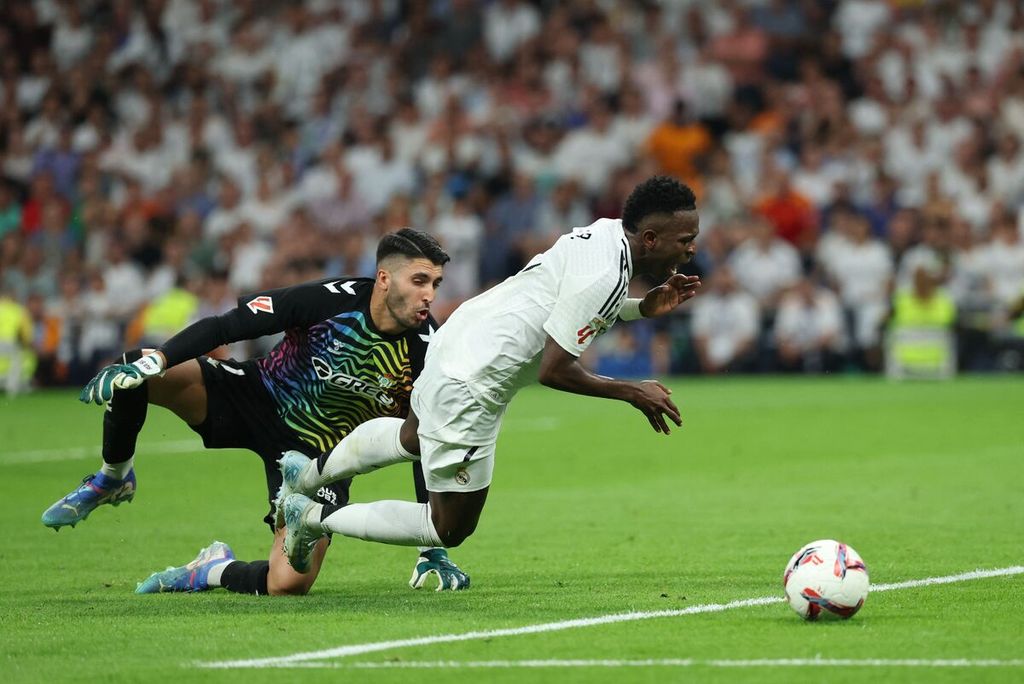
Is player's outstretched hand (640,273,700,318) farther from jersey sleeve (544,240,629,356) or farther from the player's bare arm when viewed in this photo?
Answer: the player's bare arm

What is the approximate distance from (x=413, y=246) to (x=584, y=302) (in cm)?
139

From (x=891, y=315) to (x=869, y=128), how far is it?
302 cm

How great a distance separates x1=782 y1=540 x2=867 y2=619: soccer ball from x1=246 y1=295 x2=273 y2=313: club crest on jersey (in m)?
2.90

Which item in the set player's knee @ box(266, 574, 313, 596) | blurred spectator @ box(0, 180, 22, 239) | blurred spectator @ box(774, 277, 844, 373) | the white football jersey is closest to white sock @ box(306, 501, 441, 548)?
player's knee @ box(266, 574, 313, 596)

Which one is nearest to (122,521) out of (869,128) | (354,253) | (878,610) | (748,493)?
(748,493)

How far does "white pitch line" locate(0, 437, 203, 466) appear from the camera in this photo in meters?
15.0

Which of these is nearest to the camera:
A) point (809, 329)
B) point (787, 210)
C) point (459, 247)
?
point (809, 329)

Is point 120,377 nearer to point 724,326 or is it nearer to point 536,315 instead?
point 536,315

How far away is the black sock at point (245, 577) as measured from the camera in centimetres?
827

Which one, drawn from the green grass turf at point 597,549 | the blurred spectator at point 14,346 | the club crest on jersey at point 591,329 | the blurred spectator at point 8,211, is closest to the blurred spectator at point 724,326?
the green grass turf at point 597,549

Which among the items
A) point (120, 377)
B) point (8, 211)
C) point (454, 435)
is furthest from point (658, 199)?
point (8, 211)

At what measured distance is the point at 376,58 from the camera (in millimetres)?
26266

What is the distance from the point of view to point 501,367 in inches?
291

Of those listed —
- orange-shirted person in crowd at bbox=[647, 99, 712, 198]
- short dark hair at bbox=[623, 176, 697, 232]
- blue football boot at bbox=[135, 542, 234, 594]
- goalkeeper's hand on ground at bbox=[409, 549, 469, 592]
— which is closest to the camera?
short dark hair at bbox=[623, 176, 697, 232]
